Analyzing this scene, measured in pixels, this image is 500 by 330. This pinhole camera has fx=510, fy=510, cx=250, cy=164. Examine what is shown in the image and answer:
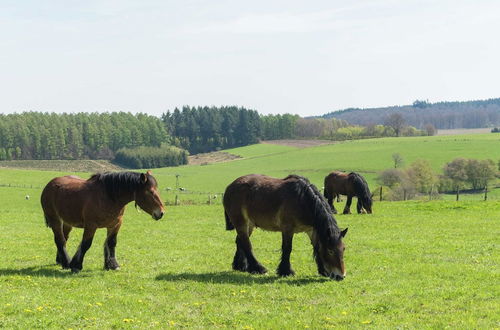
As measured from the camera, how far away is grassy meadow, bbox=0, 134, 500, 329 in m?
8.92

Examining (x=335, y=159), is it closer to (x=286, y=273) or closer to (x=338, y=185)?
(x=338, y=185)

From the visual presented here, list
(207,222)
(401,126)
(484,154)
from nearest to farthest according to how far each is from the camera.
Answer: (207,222) < (484,154) < (401,126)

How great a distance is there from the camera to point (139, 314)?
9219 millimetres

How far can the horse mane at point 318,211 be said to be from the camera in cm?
1182

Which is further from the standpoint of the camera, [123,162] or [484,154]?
[123,162]

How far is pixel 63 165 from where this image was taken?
113875 mm

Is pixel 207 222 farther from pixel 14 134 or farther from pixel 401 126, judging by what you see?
pixel 401 126

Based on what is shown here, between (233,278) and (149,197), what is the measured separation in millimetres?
2932

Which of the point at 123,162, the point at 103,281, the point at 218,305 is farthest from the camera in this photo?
the point at 123,162

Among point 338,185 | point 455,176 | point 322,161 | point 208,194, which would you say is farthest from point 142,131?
point 338,185

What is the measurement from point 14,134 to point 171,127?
5006 cm

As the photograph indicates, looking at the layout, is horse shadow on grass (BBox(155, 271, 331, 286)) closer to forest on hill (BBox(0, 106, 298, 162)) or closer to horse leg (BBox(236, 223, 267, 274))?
horse leg (BBox(236, 223, 267, 274))

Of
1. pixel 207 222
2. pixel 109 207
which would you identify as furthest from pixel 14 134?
pixel 109 207

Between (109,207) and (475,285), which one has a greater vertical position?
(109,207)
